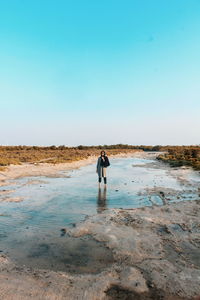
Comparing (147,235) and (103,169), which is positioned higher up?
(103,169)

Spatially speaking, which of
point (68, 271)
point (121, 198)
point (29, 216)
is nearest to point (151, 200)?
point (121, 198)

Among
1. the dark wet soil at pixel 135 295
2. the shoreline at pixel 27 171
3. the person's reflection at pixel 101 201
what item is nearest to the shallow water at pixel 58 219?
the person's reflection at pixel 101 201

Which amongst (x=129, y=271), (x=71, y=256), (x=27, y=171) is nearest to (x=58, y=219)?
(x=71, y=256)

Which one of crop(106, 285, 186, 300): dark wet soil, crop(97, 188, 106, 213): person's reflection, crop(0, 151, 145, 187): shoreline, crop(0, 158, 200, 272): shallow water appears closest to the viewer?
crop(106, 285, 186, 300): dark wet soil

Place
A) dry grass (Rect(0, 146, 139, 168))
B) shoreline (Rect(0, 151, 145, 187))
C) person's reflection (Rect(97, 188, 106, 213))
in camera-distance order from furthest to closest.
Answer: dry grass (Rect(0, 146, 139, 168))
shoreline (Rect(0, 151, 145, 187))
person's reflection (Rect(97, 188, 106, 213))

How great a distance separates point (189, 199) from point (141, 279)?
7.92 meters

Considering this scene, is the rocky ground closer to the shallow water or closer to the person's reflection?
A: the shallow water

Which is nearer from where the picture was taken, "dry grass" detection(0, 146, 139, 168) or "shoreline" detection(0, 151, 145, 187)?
"shoreline" detection(0, 151, 145, 187)

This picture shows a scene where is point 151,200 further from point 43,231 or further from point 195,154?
point 195,154

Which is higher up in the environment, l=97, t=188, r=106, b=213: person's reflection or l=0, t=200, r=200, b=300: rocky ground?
l=0, t=200, r=200, b=300: rocky ground

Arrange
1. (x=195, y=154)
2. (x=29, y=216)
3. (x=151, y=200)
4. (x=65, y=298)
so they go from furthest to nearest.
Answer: (x=195, y=154) < (x=151, y=200) < (x=29, y=216) < (x=65, y=298)

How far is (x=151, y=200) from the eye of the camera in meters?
11.2

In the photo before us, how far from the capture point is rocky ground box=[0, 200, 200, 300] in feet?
12.6

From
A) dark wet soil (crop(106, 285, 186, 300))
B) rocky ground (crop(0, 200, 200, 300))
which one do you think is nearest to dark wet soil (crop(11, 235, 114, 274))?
rocky ground (crop(0, 200, 200, 300))
